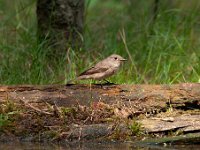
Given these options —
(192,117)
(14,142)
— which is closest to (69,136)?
(14,142)

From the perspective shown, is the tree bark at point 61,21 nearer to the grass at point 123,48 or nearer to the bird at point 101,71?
the grass at point 123,48

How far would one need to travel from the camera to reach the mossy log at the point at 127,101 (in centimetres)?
662

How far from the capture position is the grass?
28.2ft

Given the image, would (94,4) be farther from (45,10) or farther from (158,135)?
(158,135)

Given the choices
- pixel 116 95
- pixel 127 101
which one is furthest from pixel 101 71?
pixel 127 101

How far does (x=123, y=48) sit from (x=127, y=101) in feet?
8.49

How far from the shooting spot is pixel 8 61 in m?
8.74

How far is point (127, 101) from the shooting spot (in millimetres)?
6996

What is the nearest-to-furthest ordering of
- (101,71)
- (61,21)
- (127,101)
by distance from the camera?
(127,101), (101,71), (61,21)

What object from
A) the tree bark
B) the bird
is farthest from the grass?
the bird

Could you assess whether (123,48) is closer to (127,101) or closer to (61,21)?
(61,21)

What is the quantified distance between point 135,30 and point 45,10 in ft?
5.15

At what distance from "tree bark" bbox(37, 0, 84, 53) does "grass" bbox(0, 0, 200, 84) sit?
21 centimetres

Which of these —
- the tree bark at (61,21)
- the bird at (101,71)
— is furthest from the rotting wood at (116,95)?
the tree bark at (61,21)
